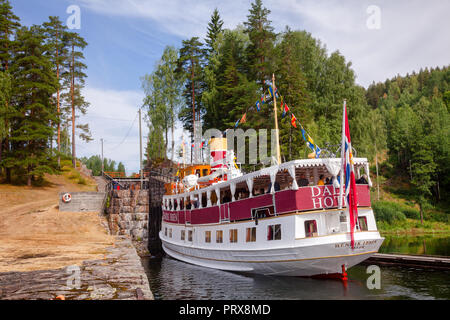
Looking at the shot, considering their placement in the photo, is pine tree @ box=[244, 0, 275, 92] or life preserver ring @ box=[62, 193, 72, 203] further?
pine tree @ box=[244, 0, 275, 92]

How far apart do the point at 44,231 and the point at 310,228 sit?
23.0 metres

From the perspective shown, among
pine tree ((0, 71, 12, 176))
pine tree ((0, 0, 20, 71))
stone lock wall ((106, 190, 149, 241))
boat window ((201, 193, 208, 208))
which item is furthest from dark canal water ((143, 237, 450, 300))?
pine tree ((0, 0, 20, 71))

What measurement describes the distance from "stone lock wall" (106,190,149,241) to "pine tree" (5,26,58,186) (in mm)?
14815

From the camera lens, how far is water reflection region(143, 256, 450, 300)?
15344mm

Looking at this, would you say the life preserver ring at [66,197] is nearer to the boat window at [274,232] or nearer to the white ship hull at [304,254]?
the white ship hull at [304,254]

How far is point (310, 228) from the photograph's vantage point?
1675 cm

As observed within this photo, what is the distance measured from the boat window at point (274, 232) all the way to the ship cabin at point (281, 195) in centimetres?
57

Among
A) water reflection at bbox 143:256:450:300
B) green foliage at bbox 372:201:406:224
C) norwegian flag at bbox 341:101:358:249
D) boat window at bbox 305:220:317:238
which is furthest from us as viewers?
green foliage at bbox 372:201:406:224

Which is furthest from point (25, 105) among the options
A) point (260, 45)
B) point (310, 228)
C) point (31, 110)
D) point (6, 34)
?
point (310, 228)

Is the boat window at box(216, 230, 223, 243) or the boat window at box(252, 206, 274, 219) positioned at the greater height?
the boat window at box(252, 206, 274, 219)

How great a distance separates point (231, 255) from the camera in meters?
20.7

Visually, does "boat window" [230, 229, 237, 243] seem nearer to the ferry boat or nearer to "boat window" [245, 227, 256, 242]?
the ferry boat
